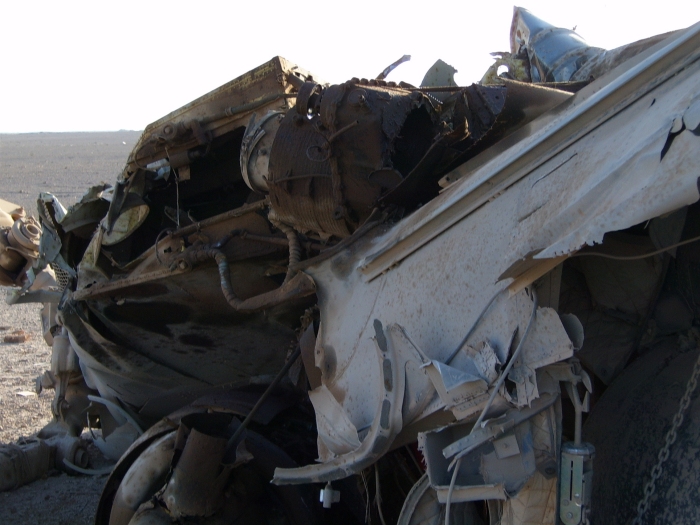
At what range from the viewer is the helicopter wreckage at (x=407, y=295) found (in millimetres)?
1984

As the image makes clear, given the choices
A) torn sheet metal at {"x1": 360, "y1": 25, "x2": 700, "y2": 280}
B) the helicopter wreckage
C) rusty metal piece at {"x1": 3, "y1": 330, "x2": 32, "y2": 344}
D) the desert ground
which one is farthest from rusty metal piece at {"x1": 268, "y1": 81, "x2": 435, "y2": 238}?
rusty metal piece at {"x1": 3, "y1": 330, "x2": 32, "y2": 344}

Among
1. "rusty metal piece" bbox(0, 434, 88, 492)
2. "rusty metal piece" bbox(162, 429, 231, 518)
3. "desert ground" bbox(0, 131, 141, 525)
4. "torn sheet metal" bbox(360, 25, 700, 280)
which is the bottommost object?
"desert ground" bbox(0, 131, 141, 525)

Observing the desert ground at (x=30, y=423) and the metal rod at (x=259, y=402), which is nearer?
the metal rod at (x=259, y=402)

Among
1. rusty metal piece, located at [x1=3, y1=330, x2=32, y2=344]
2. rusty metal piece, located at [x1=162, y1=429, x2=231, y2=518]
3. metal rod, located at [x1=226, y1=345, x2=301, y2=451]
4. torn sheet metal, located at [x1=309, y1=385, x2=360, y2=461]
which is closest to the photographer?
torn sheet metal, located at [x1=309, y1=385, x2=360, y2=461]

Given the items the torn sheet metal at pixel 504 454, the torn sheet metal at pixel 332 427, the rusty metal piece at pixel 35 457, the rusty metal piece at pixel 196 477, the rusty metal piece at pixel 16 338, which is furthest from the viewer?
the rusty metal piece at pixel 16 338

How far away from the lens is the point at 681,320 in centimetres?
260

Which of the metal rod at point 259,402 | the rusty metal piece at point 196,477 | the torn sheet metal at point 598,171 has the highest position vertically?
the torn sheet metal at point 598,171

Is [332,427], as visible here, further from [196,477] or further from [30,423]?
[30,423]

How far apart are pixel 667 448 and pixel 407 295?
908 mm

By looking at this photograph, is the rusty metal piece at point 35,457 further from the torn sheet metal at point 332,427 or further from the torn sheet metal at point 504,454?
the torn sheet metal at point 504,454

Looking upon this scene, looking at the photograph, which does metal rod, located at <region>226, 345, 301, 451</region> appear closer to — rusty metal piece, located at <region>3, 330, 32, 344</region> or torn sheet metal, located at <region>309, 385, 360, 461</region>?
torn sheet metal, located at <region>309, 385, 360, 461</region>

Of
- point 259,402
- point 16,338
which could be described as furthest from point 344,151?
point 16,338

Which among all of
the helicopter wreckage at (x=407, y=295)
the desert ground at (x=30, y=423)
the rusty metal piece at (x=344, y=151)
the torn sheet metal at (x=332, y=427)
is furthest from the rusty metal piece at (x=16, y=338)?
the torn sheet metal at (x=332, y=427)

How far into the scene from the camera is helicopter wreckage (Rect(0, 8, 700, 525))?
198 cm
